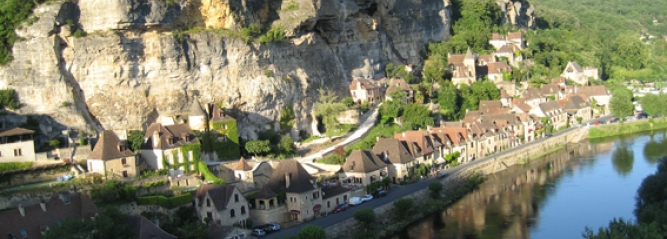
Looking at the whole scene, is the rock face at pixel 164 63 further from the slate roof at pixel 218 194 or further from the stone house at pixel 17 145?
the slate roof at pixel 218 194

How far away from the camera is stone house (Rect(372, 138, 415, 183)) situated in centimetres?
4259

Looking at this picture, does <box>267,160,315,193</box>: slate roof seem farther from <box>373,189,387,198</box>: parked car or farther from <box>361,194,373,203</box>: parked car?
<box>373,189,387,198</box>: parked car

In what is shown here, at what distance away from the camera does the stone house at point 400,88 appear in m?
55.7

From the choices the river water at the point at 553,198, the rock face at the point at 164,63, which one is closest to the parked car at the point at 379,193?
the river water at the point at 553,198

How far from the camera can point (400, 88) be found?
5525 cm

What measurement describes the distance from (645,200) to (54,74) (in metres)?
30.5

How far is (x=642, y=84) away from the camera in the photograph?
84.4 m

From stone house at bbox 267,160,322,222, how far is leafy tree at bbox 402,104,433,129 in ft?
55.8

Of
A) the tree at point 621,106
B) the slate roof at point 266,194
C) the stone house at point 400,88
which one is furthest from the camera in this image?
the tree at point 621,106

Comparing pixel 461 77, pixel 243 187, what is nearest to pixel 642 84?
pixel 461 77

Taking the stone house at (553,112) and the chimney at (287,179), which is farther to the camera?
the stone house at (553,112)

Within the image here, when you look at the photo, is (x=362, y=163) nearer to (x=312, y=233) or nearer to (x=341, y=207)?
(x=341, y=207)

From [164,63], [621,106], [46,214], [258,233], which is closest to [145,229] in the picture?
[46,214]

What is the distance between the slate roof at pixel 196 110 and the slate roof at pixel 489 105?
26.5m
